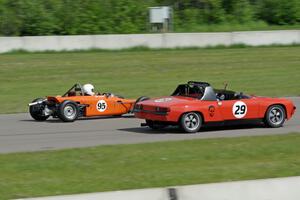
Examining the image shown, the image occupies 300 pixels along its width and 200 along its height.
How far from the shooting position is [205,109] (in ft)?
48.9

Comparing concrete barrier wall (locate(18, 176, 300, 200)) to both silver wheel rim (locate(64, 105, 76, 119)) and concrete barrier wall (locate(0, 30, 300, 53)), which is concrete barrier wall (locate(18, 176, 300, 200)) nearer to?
silver wheel rim (locate(64, 105, 76, 119))

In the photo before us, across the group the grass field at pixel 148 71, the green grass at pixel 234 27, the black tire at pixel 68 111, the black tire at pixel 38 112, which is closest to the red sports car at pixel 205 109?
the black tire at pixel 68 111

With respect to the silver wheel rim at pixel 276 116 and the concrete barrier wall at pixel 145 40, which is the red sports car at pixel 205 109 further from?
the concrete barrier wall at pixel 145 40

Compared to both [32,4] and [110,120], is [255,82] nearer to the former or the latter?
[110,120]

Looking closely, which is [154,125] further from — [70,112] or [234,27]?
[234,27]

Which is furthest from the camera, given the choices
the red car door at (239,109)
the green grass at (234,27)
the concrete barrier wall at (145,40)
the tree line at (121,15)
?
the green grass at (234,27)

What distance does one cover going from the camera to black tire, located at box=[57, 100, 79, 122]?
1717 centimetres

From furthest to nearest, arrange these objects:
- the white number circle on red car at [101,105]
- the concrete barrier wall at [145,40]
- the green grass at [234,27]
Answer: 1. the green grass at [234,27]
2. the concrete barrier wall at [145,40]
3. the white number circle on red car at [101,105]

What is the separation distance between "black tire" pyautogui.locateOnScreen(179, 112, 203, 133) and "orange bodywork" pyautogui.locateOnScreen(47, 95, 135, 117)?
344 cm

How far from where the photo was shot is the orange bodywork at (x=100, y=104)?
57.7 ft

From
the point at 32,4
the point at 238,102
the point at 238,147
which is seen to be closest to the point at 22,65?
the point at 32,4

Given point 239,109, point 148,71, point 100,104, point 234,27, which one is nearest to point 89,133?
point 100,104

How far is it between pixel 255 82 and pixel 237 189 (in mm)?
20268

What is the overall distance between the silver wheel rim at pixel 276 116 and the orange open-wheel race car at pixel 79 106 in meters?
3.87
